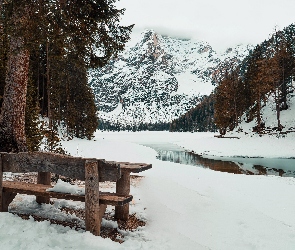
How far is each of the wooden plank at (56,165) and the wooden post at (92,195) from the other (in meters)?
0.10

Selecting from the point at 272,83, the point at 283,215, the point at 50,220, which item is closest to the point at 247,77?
the point at 272,83

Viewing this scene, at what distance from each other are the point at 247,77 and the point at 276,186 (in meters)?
43.8

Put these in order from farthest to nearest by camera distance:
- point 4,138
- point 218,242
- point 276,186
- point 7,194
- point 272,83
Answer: point 272,83 → point 276,186 → point 4,138 → point 7,194 → point 218,242

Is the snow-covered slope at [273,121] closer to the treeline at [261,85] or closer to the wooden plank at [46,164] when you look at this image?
the treeline at [261,85]

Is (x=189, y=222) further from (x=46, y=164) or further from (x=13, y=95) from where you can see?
(x=13, y=95)

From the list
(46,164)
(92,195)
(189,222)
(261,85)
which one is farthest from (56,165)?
(261,85)

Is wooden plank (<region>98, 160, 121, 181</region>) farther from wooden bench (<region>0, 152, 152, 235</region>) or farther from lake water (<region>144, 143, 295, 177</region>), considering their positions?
lake water (<region>144, 143, 295, 177</region>)

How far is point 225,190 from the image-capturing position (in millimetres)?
9258

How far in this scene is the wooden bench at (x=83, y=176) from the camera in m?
4.40

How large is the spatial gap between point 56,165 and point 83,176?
22.7 inches

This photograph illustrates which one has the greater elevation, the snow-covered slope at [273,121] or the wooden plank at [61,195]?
the snow-covered slope at [273,121]

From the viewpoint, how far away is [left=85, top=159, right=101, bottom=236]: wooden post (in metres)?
4.39

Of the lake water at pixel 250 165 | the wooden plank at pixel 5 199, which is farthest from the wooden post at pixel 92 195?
the lake water at pixel 250 165

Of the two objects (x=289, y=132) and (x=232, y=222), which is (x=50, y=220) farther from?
(x=289, y=132)
